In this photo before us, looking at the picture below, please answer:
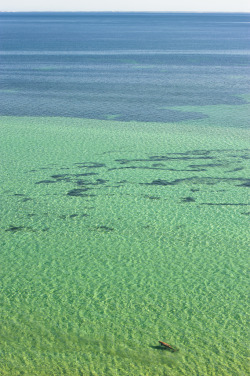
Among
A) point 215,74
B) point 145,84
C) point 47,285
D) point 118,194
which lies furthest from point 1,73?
point 47,285

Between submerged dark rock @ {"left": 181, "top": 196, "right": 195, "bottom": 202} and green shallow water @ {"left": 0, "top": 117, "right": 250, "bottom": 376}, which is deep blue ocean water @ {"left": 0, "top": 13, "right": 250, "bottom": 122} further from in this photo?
submerged dark rock @ {"left": 181, "top": 196, "right": 195, "bottom": 202}

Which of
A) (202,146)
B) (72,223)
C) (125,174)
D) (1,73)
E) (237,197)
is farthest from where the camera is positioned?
(1,73)

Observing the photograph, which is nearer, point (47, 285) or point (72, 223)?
point (47, 285)

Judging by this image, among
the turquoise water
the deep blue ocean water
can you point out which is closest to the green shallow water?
the turquoise water

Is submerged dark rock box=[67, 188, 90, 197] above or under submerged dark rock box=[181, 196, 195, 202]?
above

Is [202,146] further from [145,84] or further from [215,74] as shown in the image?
[215,74]

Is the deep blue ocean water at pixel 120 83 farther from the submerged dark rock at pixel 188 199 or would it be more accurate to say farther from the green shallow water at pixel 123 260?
the submerged dark rock at pixel 188 199

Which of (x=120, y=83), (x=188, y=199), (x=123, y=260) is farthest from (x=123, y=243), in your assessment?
(x=120, y=83)
